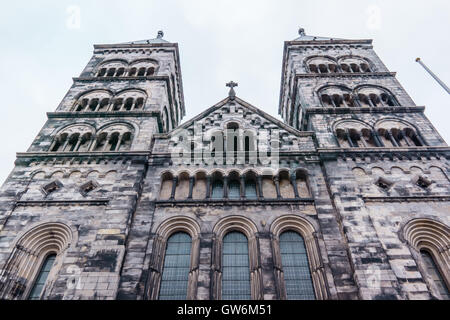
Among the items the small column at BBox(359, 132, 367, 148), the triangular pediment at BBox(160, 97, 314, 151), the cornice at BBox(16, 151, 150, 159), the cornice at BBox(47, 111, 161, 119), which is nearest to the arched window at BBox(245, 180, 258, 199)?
the triangular pediment at BBox(160, 97, 314, 151)


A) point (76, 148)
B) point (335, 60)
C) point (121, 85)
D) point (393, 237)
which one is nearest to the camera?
point (393, 237)

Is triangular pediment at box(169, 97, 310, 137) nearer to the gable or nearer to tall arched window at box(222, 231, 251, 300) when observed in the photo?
the gable

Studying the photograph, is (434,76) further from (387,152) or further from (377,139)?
(387,152)

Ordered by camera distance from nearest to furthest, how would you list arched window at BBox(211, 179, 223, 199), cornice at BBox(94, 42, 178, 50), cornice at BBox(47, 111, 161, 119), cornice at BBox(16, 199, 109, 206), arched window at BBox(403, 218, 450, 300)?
arched window at BBox(403, 218, 450, 300), cornice at BBox(16, 199, 109, 206), arched window at BBox(211, 179, 223, 199), cornice at BBox(47, 111, 161, 119), cornice at BBox(94, 42, 178, 50)

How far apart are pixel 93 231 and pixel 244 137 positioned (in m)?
9.47

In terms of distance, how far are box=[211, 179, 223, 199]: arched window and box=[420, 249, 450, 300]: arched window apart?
353 inches

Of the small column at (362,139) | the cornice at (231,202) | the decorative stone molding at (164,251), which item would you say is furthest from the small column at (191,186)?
the small column at (362,139)

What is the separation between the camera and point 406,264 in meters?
12.1

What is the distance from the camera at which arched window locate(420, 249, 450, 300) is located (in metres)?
12.1

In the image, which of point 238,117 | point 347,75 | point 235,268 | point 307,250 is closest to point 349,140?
point 238,117

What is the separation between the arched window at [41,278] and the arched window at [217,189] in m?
7.41
